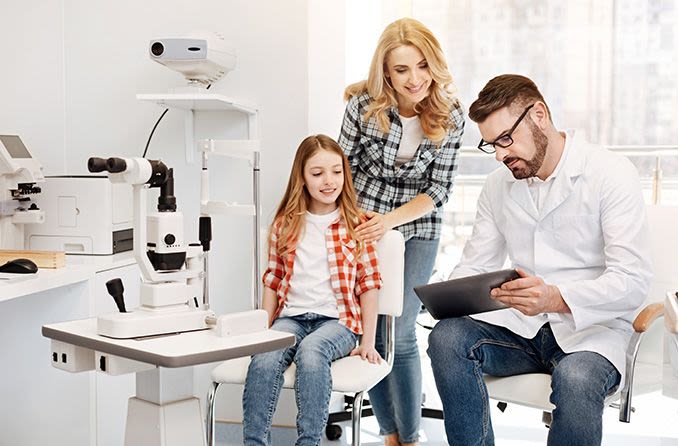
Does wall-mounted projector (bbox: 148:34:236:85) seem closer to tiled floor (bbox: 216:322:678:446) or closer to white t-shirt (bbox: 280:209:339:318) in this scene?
white t-shirt (bbox: 280:209:339:318)

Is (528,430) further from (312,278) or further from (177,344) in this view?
(177,344)

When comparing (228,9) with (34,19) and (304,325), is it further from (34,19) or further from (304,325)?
(304,325)

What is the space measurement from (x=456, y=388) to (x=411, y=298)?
632mm

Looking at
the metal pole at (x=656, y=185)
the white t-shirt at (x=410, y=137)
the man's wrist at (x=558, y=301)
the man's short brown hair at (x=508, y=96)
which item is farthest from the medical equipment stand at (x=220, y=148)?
the metal pole at (x=656, y=185)

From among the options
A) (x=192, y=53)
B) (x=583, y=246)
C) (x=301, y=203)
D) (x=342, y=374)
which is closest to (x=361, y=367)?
(x=342, y=374)

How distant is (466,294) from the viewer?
1.90 metres

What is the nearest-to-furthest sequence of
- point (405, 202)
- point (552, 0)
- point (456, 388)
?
1. point (456, 388)
2. point (405, 202)
3. point (552, 0)

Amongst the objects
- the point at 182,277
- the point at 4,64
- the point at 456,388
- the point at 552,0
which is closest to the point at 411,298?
the point at 456,388

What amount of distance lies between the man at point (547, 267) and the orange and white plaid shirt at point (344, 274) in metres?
0.27

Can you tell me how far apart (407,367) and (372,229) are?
0.52 m

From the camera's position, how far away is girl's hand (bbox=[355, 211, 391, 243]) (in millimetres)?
2227

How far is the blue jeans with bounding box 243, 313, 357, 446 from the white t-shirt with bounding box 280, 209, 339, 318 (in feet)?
0.59

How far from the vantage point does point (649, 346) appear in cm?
208

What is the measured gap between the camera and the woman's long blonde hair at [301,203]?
7.42ft
